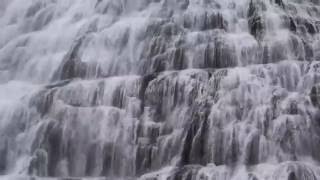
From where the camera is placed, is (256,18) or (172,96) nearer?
(172,96)

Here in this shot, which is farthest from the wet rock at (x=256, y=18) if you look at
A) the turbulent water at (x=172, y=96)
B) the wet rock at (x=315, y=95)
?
the wet rock at (x=315, y=95)

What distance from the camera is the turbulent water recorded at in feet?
49.2

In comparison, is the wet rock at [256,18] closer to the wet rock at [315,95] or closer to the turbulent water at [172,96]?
the turbulent water at [172,96]

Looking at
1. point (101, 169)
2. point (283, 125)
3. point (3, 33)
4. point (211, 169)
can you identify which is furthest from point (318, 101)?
point (3, 33)

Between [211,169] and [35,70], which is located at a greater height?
[35,70]

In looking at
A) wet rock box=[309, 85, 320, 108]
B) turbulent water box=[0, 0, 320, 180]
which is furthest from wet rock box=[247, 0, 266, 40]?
wet rock box=[309, 85, 320, 108]

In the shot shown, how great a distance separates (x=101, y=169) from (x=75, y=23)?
7705 millimetres

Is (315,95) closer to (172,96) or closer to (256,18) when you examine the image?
(172,96)

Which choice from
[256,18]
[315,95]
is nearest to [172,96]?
[315,95]

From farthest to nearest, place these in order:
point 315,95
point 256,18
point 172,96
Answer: point 256,18
point 172,96
point 315,95

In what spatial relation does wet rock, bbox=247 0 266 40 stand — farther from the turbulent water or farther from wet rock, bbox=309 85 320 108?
wet rock, bbox=309 85 320 108

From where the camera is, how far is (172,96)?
16.7 m

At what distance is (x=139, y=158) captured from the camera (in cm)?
1588

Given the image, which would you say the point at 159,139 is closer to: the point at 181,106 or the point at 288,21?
the point at 181,106
